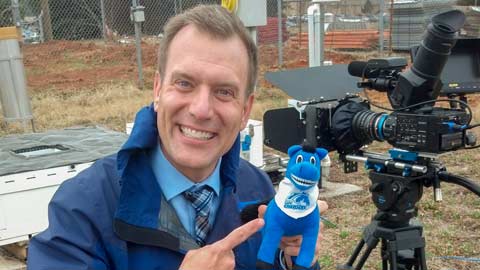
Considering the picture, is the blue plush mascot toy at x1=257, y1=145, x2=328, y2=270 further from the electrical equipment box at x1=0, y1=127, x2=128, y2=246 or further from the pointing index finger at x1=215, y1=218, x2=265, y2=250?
the electrical equipment box at x1=0, y1=127, x2=128, y2=246

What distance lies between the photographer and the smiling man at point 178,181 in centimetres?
143

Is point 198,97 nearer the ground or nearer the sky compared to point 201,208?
nearer the sky

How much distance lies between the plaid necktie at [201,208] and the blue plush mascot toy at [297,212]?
0.16m

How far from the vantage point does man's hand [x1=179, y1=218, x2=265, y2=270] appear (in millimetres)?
1427

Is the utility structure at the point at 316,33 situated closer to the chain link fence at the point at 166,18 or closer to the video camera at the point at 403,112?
the video camera at the point at 403,112

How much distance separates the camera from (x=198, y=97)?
1.55m

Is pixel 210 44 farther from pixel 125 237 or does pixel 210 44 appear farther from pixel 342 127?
pixel 342 127

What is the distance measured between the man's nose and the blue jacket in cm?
13

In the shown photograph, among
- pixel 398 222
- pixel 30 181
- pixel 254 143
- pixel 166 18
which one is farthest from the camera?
pixel 166 18

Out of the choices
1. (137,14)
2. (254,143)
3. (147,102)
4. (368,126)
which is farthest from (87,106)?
(368,126)

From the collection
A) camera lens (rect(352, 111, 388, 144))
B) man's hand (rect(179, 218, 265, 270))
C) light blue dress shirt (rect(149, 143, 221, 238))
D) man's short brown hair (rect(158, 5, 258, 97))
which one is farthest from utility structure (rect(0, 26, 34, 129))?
man's hand (rect(179, 218, 265, 270))

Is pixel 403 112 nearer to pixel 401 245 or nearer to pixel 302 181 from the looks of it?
pixel 401 245

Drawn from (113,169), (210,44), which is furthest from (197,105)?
(113,169)

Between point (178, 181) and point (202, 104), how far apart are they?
22 centimetres
